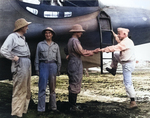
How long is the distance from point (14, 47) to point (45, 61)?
0.68m

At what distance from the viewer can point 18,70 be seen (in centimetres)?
336

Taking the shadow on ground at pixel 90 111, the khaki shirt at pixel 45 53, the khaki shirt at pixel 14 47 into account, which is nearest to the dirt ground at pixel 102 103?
the shadow on ground at pixel 90 111

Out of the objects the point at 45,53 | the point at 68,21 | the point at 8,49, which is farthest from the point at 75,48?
the point at 8,49

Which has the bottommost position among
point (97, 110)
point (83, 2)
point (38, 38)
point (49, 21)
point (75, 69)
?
point (97, 110)

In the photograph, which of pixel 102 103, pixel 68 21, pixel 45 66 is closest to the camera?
pixel 45 66

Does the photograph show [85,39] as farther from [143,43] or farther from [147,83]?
[147,83]

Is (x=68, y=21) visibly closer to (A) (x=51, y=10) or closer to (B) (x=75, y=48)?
(A) (x=51, y=10)

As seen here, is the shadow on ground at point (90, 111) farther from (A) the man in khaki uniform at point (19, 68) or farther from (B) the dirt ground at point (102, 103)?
(A) the man in khaki uniform at point (19, 68)

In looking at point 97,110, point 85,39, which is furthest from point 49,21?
point 97,110

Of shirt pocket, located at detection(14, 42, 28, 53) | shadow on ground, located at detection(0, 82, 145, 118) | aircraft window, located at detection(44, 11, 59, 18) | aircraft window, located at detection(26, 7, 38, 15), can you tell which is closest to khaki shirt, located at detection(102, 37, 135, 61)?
shadow on ground, located at detection(0, 82, 145, 118)

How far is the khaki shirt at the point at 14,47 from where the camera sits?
3.24 metres

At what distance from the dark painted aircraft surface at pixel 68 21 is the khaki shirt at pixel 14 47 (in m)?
0.77

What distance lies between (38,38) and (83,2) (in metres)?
1.99

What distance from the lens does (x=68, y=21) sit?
4.49 meters
